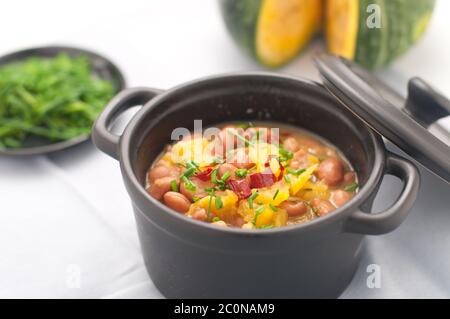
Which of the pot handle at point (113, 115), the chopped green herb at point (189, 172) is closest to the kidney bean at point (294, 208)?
the chopped green herb at point (189, 172)

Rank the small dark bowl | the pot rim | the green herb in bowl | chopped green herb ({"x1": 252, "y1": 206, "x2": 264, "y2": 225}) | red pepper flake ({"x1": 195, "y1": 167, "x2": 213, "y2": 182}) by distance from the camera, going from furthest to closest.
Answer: the small dark bowl → the green herb in bowl → red pepper flake ({"x1": 195, "y1": 167, "x2": 213, "y2": 182}) → chopped green herb ({"x1": 252, "y1": 206, "x2": 264, "y2": 225}) → the pot rim

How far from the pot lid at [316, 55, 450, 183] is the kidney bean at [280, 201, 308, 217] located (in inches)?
8.8

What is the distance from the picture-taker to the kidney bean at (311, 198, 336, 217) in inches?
54.4

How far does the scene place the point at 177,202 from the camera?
138 centimetres

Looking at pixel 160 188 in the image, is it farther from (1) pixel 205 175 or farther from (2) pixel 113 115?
(2) pixel 113 115

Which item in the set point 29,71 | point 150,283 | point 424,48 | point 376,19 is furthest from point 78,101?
point 424,48

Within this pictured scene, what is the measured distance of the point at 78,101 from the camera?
2.01 metres

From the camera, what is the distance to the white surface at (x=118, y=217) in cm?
154

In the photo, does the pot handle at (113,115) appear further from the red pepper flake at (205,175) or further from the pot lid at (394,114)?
the pot lid at (394,114)

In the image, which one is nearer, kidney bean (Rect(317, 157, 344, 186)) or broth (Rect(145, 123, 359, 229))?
broth (Rect(145, 123, 359, 229))

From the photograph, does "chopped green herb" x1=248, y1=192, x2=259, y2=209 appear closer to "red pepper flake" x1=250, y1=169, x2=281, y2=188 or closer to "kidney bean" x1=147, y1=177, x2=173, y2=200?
"red pepper flake" x1=250, y1=169, x2=281, y2=188

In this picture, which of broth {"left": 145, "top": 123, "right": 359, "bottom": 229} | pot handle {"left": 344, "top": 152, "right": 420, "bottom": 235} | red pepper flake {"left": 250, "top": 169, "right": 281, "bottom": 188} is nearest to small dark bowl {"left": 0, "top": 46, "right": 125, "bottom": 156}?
broth {"left": 145, "top": 123, "right": 359, "bottom": 229}

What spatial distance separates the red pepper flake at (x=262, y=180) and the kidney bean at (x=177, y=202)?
0.15 meters
